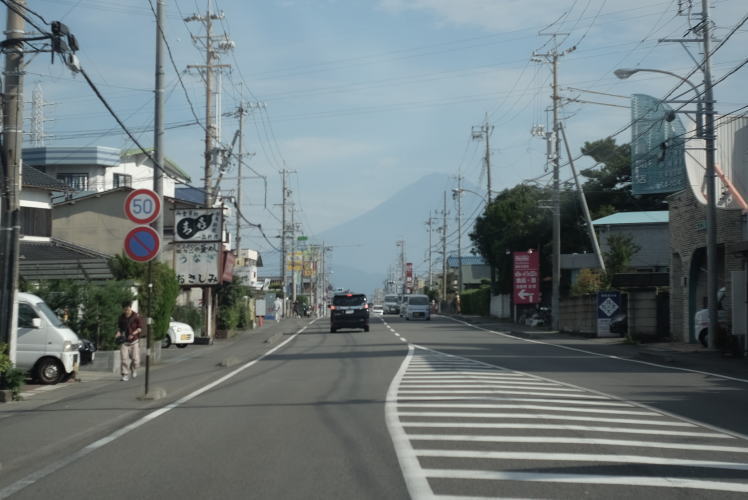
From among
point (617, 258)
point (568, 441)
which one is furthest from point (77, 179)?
point (568, 441)

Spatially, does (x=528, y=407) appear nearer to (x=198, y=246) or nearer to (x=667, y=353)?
(x=667, y=353)

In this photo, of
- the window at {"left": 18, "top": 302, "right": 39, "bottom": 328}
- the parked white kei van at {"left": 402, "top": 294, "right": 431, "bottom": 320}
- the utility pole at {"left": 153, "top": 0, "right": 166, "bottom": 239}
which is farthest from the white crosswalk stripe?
the parked white kei van at {"left": 402, "top": 294, "right": 431, "bottom": 320}

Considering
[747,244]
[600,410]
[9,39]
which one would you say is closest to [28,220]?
[9,39]

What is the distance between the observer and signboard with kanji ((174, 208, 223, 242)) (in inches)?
1479

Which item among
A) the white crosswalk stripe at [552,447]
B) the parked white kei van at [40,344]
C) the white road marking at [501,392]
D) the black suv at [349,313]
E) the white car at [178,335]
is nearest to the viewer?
the white crosswalk stripe at [552,447]

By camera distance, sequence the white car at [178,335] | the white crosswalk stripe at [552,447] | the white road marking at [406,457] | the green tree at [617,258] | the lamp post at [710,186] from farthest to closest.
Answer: the green tree at [617,258]
the white car at [178,335]
the lamp post at [710,186]
the white crosswalk stripe at [552,447]
the white road marking at [406,457]

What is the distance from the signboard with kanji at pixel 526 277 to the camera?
5384 centimetres

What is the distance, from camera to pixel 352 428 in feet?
36.3

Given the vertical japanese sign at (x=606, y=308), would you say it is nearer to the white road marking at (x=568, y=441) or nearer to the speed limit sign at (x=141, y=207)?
the speed limit sign at (x=141, y=207)

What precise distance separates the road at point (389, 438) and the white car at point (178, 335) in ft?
50.6

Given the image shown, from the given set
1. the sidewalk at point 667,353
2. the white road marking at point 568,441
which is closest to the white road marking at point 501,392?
the white road marking at point 568,441

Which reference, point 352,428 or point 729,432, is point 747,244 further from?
point 352,428

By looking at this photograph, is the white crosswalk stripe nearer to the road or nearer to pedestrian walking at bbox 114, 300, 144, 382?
the road

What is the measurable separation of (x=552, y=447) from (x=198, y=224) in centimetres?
3018
